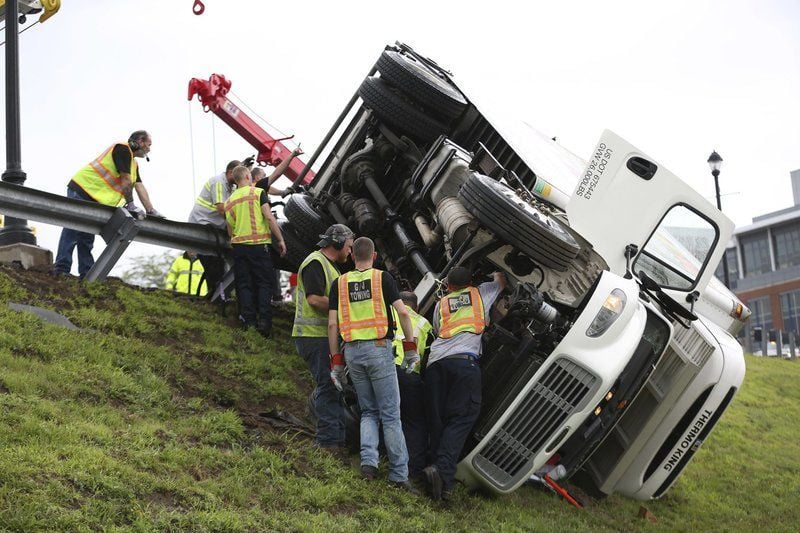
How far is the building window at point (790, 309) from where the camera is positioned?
1825 inches

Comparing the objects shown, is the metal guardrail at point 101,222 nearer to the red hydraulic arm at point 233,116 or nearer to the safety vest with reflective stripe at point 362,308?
the safety vest with reflective stripe at point 362,308

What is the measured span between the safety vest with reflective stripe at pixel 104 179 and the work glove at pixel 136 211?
27 cm

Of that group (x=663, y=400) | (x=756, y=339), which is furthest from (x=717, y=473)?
(x=756, y=339)

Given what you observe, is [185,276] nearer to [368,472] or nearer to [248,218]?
[248,218]

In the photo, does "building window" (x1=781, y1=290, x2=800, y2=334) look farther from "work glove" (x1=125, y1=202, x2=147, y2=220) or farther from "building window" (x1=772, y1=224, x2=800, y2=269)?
"work glove" (x1=125, y1=202, x2=147, y2=220)

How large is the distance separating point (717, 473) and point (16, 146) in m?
7.02

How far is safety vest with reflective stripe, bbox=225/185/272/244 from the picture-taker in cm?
888

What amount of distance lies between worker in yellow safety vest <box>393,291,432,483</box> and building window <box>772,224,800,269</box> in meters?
46.2

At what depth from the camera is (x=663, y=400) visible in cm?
746

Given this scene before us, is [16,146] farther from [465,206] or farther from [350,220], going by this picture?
[465,206]

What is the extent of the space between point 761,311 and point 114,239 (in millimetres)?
44254

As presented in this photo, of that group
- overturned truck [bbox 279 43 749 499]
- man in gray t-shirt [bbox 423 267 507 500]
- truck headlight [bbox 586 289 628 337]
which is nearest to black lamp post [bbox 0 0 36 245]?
overturned truck [bbox 279 43 749 499]

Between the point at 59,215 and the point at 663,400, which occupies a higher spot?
the point at 663,400

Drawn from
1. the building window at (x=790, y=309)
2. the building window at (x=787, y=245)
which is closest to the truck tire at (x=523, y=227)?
the building window at (x=790, y=309)
